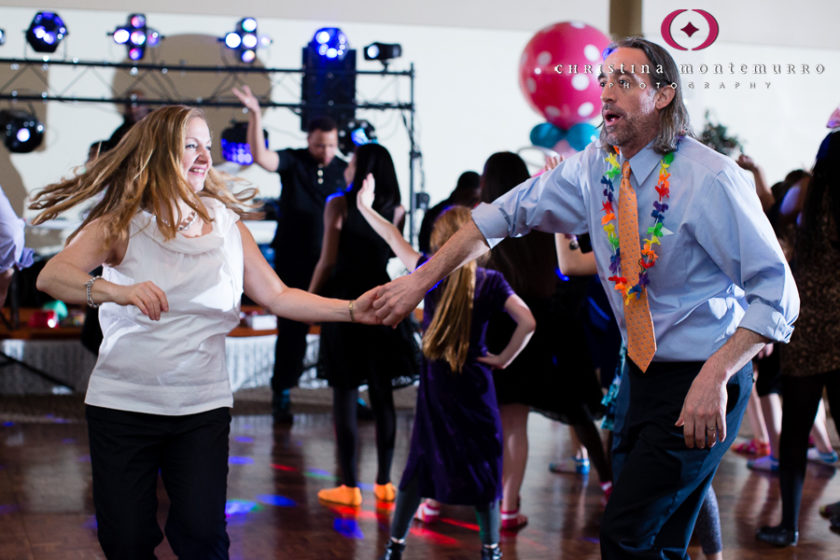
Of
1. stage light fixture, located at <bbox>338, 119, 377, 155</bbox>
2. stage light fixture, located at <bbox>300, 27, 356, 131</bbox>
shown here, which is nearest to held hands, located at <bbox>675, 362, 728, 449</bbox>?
stage light fixture, located at <bbox>338, 119, 377, 155</bbox>

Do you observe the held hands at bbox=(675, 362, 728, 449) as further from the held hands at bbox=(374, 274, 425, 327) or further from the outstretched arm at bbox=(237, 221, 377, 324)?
the outstretched arm at bbox=(237, 221, 377, 324)

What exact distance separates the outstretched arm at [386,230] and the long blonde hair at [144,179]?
0.97 m

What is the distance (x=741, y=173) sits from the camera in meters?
1.94

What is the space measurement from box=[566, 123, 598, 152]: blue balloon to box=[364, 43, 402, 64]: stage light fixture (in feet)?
11.2

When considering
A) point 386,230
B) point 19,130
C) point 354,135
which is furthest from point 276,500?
point 19,130

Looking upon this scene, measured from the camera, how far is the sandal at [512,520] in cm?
355

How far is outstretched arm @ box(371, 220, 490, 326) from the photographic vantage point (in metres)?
2.15

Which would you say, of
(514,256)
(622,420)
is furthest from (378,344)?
(622,420)

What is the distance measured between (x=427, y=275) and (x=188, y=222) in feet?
1.86

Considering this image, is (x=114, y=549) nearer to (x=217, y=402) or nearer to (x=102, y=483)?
(x=102, y=483)

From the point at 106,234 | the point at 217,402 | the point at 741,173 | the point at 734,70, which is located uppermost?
the point at 734,70

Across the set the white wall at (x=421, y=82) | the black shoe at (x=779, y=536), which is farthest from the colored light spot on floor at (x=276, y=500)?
the white wall at (x=421, y=82)

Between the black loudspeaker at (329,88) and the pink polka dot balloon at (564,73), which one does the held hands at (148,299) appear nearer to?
the pink polka dot balloon at (564,73)

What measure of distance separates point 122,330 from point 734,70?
162 cm
